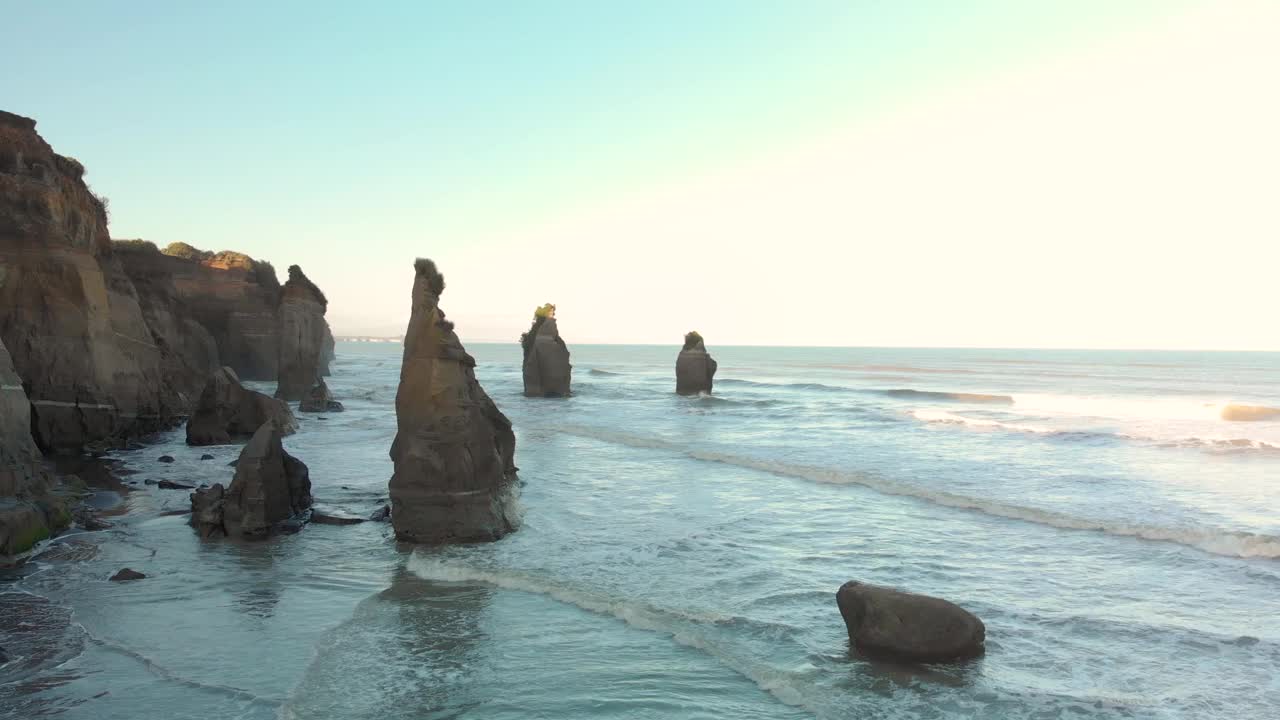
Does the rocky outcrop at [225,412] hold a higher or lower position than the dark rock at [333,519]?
higher

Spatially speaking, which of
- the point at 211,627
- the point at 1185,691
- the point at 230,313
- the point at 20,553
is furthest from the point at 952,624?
the point at 230,313

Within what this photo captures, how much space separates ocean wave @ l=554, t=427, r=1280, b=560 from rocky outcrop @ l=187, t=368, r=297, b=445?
1448 centimetres

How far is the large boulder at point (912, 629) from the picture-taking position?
8945 millimetres

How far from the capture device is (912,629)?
8.95m

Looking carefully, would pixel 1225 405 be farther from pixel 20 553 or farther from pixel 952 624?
pixel 20 553

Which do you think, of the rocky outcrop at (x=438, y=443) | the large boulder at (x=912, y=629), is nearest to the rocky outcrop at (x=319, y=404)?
the rocky outcrop at (x=438, y=443)

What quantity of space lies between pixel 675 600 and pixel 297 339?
3633 centimetres

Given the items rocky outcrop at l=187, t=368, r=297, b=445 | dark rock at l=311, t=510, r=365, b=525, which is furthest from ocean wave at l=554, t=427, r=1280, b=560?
rocky outcrop at l=187, t=368, r=297, b=445

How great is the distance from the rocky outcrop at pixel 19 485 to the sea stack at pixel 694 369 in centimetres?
4151

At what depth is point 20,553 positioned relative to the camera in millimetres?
11984

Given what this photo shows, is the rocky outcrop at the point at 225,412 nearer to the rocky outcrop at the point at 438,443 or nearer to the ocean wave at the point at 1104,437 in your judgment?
the rocky outcrop at the point at 438,443

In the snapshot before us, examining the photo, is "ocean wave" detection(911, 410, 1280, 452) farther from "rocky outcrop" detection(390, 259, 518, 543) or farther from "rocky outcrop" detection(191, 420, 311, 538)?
"rocky outcrop" detection(191, 420, 311, 538)

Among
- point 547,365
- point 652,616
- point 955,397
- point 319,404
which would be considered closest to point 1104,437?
point 955,397

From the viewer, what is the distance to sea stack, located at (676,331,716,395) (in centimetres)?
5391
